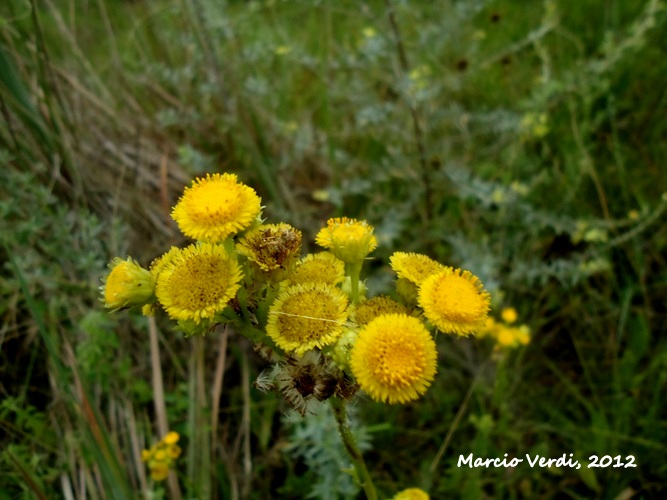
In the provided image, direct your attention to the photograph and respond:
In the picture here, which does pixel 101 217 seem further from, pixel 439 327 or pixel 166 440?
pixel 439 327

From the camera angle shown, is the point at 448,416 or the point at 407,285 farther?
the point at 448,416

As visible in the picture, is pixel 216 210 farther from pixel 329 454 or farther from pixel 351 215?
pixel 351 215

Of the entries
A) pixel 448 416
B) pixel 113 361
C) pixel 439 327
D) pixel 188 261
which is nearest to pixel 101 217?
pixel 113 361

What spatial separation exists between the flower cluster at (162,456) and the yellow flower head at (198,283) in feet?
2.30

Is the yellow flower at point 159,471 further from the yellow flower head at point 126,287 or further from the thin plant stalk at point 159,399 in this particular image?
the yellow flower head at point 126,287

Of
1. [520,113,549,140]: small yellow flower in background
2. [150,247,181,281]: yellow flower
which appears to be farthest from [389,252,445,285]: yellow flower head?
[520,113,549,140]: small yellow flower in background

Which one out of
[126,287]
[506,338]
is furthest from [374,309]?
[506,338]

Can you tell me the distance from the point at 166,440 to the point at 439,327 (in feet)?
3.06

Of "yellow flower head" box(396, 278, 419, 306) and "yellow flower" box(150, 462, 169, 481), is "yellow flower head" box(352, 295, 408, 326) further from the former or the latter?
"yellow flower" box(150, 462, 169, 481)

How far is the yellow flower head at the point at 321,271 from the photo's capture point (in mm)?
1101

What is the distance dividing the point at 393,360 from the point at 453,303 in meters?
0.17

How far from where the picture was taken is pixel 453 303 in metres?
1.01

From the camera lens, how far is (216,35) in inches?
93.3

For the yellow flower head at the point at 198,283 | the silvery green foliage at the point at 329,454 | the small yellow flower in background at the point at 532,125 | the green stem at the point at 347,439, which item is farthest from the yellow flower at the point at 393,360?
the small yellow flower in background at the point at 532,125
